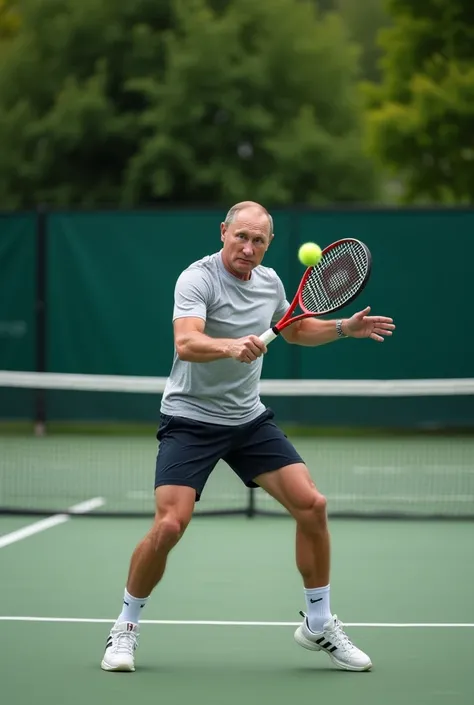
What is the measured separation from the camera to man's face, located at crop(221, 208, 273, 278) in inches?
190

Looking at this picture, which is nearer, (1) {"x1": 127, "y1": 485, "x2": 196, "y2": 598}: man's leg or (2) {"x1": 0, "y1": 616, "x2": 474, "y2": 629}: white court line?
(1) {"x1": 127, "y1": 485, "x2": 196, "y2": 598}: man's leg

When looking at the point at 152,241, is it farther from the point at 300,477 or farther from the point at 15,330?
the point at 300,477

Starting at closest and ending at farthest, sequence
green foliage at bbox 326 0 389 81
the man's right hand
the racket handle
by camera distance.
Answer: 1. the man's right hand
2. the racket handle
3. green foliage at bbox 326 0 389 81

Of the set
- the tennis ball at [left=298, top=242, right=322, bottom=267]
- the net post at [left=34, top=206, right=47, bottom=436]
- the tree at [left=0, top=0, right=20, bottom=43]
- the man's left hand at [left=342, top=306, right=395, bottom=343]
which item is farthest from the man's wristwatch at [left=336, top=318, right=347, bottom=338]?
the tree at [left=0, top=0, right=20, bottom=43]

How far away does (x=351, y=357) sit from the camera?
1223 cm

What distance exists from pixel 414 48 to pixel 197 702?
14955 mm

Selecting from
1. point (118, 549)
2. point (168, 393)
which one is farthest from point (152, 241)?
point (168, 393)

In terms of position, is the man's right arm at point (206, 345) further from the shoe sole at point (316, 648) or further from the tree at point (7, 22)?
the tree at point (7, 22)

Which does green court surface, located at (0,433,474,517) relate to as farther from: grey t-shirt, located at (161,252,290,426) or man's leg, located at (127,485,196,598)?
man's leg, located at (127,485,196,598)

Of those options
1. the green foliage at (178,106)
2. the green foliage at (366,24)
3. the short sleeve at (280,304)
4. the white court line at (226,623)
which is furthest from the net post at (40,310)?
the green foliage at (366,24)

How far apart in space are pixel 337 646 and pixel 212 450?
31.7 inches

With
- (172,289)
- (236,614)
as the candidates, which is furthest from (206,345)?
(172,289)

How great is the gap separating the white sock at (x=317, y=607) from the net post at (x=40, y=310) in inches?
312

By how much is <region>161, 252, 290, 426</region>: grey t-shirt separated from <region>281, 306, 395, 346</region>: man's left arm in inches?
10.0
